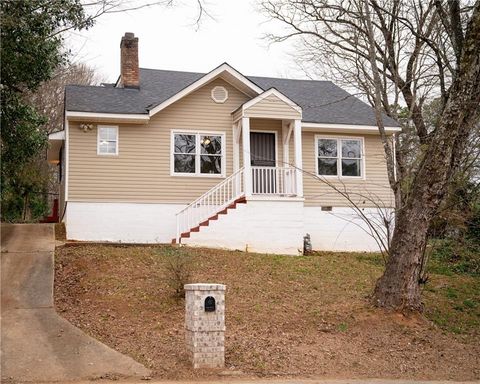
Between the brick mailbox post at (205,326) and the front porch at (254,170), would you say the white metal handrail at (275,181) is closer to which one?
the front porch at (254,170)

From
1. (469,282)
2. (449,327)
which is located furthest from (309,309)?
(469,282)

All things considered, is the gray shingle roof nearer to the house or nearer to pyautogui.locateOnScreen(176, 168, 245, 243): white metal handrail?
the house

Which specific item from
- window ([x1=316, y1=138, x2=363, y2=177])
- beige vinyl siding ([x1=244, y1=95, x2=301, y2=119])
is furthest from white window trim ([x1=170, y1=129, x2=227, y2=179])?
window ([x1=316, y1=138, x2=363, y2=177])

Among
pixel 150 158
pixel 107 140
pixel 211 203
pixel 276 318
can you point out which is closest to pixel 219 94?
pixel 150 158

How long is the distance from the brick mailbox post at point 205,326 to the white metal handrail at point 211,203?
8.99 metres

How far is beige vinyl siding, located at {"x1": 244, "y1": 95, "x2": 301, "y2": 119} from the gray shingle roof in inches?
49.2

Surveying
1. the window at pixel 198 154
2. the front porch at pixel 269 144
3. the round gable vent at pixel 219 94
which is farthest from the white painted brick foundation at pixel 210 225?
the round gable vent at pixel 219 94

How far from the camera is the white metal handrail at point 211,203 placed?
1786cm

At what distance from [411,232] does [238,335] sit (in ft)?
12.5

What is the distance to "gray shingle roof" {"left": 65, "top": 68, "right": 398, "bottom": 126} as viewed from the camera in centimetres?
1830

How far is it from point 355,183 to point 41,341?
43.2ft

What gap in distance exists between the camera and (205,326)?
8.56 metres

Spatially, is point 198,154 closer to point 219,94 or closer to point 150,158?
point 150,158

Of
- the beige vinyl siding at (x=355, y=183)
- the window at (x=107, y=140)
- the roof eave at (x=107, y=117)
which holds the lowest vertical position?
the beige vinyl siding at (x=355, y=183)
